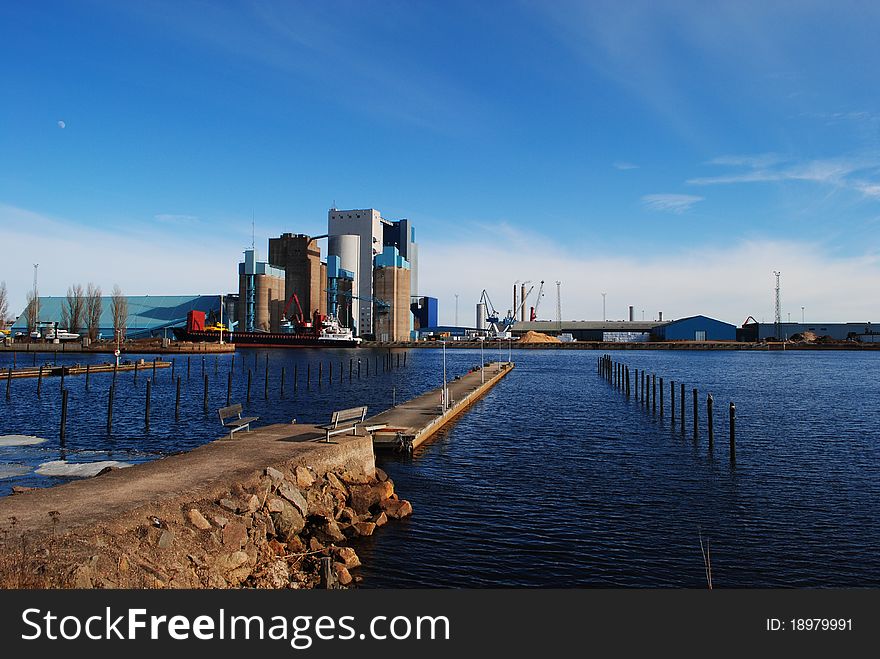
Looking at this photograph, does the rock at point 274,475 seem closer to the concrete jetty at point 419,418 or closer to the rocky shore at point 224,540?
the rocky shore at point 224,540

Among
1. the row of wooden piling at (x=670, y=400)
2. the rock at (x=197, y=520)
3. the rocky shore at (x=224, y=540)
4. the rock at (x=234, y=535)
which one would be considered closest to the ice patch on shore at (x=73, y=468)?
the rocky shore at (x=224, y=540)

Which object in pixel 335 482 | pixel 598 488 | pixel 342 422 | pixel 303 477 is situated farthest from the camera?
pixel 342 422

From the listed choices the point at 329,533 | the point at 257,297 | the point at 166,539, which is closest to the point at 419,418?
the point at 329,533

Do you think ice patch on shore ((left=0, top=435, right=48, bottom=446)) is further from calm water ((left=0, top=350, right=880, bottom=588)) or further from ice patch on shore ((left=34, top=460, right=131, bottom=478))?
ice patch on shore ((left=34, top=460, right=131, bottom=478))

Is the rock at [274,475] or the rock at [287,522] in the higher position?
the rock at [274,475]

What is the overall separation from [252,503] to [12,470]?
1451 cm

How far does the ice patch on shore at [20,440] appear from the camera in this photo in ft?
102

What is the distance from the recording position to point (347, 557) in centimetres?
Result: 1564

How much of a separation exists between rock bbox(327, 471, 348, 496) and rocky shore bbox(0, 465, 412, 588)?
40 millimetres

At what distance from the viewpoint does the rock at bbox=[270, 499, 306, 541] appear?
54.2 ft

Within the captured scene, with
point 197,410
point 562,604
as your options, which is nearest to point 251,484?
point 562,604

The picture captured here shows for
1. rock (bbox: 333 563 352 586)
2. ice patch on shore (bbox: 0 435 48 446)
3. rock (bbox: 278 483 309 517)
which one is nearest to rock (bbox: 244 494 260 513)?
rock (bbox: 278 483 309 517)

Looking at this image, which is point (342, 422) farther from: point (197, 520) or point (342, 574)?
point (197, 520)

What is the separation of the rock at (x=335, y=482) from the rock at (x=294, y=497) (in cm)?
211
